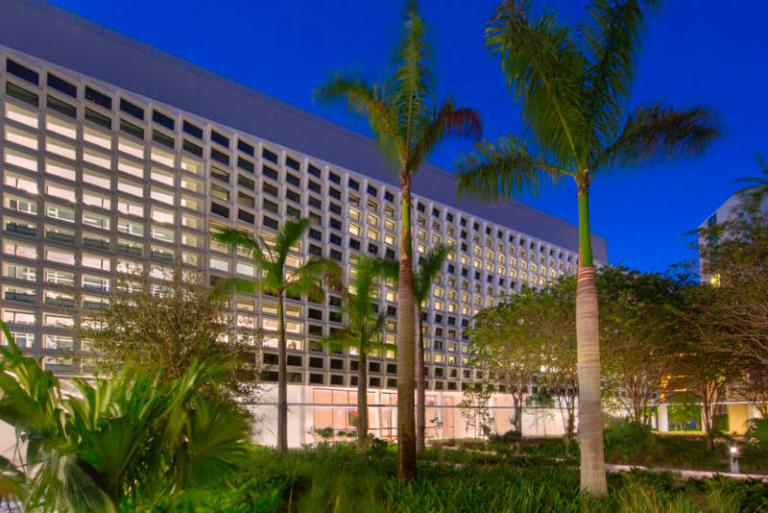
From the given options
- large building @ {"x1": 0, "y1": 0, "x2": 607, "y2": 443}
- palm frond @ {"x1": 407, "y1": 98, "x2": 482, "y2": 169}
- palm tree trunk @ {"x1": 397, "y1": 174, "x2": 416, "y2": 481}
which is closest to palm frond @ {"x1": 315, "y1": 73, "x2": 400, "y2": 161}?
palm frond @ {"x1": 407, "y1": 98, "x2": 482, "y2": 169}

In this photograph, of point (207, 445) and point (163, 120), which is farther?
point (163, 120)

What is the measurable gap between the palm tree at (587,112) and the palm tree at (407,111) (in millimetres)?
2983

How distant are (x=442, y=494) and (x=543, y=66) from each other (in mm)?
8017

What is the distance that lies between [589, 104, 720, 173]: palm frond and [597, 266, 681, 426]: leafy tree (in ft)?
47.6

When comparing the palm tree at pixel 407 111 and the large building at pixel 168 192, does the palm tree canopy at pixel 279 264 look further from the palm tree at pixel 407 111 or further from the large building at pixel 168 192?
the palm tree at pixel 407 111

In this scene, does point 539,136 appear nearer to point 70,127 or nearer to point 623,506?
point 623,506

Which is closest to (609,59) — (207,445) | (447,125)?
(447,125)

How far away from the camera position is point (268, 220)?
180 feet

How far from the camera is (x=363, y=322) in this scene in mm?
28125

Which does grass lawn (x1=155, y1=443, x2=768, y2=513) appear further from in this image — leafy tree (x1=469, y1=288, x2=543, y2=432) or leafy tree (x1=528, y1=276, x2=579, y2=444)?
leafy tree (x1=469, y1=288, x2=543, y2=432)

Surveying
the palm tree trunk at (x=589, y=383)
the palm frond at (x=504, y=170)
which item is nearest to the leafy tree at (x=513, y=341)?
the palm frond at (x=504, y=170)

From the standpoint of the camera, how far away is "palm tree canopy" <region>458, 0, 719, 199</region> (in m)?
12.0

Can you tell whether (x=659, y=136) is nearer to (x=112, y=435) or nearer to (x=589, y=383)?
(x=589, y=383)

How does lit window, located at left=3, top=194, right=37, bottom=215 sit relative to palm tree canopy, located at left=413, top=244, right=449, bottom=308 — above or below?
above
